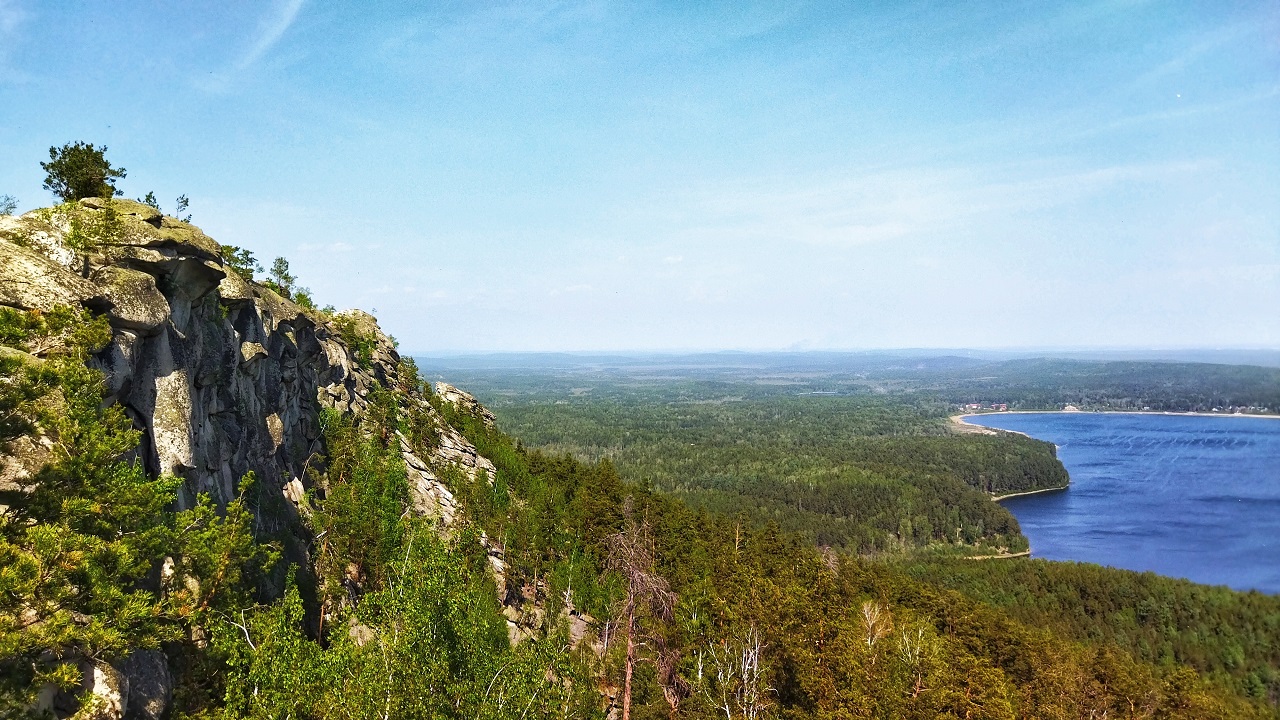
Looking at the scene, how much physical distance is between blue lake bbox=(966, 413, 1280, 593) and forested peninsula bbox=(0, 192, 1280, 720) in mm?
9554

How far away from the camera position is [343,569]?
83.7 feet

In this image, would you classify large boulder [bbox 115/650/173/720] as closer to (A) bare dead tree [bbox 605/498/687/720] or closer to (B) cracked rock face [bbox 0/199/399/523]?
(B) cracked rock face [bbox 0/199/399/523]

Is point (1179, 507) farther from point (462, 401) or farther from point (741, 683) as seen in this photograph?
point (462, 401)

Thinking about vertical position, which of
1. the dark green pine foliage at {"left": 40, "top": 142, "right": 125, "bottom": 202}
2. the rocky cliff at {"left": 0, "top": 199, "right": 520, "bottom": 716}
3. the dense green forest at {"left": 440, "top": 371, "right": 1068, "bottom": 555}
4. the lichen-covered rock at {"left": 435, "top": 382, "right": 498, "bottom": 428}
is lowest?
the dense green forest at {"left": 440, "top": 371, "right": 1068, "bottom": 555}

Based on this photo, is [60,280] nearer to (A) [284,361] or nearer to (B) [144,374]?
(B) [144,374]

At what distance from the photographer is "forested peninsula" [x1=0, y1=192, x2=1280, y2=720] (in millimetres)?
11211

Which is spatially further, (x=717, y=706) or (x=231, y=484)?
(x=231, y=484)

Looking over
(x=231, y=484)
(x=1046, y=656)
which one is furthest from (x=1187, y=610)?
(x=231, y=484)

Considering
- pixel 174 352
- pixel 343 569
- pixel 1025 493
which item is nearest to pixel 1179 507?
pixel 1025 493

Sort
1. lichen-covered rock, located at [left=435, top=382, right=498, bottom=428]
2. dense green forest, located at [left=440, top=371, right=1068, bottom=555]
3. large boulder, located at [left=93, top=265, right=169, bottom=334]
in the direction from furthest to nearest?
dense green forest, located at [left=440, top=371, right=1068, bottom=555] < lichen-covered rock, located at [left=435, top=382, right=498, bottom=428] < large boulder, located at [left=93, top=265, right=169, bottom=334]

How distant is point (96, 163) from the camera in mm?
22750

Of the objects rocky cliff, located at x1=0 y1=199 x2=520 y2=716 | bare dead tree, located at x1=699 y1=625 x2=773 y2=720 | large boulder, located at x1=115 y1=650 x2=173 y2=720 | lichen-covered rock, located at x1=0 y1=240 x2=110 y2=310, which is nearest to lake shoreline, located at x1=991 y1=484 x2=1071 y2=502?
bare dead tree, located at x1=699 y1=625 x2=773 y2=720

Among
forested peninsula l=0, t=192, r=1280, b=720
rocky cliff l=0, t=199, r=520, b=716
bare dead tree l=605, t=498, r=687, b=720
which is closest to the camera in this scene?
forested peninsula l=0, t=192, r=1280, b=720

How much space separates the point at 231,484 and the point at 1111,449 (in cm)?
23795
